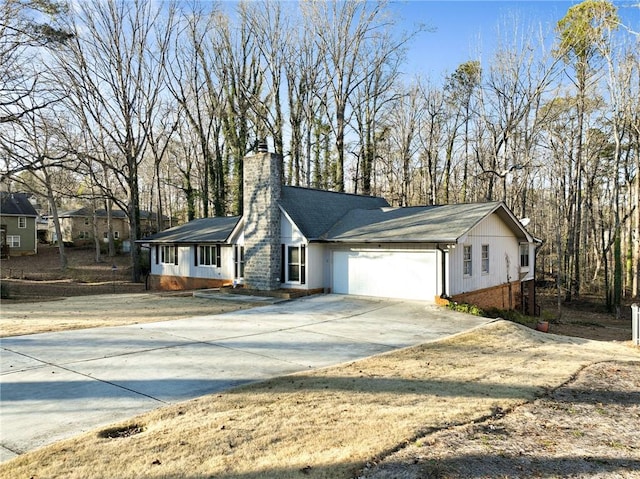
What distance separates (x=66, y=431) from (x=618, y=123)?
27.8 metres

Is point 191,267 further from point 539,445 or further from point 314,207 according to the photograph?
point 539,445

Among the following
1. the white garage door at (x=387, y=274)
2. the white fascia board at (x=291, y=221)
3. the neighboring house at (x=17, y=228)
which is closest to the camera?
the white garage door at (x=387, y=274)

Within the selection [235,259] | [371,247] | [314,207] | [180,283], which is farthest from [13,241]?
[371,247]

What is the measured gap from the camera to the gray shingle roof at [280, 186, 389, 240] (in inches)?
708

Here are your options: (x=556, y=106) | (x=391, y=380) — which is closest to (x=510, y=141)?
(x=556, y=106)

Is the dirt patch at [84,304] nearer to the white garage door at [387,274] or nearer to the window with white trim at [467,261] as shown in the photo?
the white garage door at [387,274]

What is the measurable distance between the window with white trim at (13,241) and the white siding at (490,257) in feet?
140

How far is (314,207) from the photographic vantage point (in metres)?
19.6

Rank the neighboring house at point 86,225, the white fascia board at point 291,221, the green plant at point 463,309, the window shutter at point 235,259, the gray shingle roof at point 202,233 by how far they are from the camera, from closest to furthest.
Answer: the green plant at point 463,309, the white fascia board at point 291,221, the window shutter at point 235,259, the gray shingle roof at point 202,233, the neighboring house at point 86,225

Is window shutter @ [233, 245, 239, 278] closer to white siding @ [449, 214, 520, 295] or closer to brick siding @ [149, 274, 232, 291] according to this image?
brick siding @ [149, 274, 232, 291]

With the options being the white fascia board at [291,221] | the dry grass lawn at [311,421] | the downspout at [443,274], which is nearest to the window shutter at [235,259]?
the white fascia board at [291,221]

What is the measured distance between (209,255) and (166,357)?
14.9 meters

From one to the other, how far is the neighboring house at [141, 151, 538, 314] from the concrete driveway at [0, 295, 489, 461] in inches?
80.8

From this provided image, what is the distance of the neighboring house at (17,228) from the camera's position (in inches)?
1670
